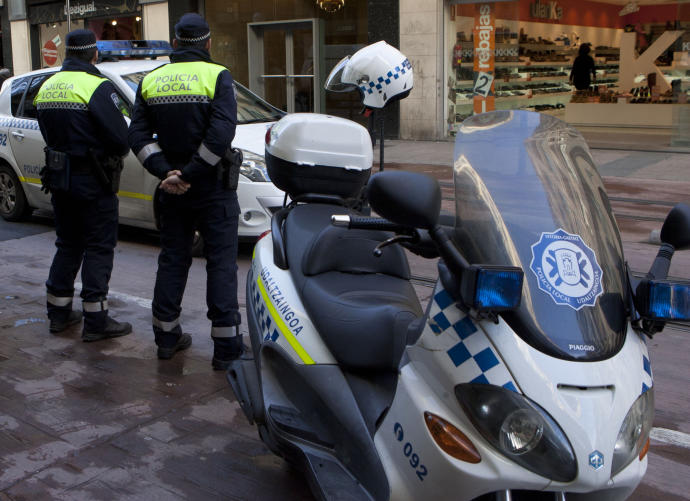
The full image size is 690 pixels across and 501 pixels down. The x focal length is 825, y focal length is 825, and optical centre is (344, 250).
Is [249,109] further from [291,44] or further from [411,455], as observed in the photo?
[291,44]

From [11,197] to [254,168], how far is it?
3.70 m

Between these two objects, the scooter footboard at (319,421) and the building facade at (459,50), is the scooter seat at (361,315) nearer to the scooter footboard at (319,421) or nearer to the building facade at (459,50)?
the scooter footboard at (319,421)

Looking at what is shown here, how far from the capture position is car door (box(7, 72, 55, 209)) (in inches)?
340

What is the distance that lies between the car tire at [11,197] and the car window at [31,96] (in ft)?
2.51

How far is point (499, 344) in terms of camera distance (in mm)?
2145

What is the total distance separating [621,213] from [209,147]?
6.29m

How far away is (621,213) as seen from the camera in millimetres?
9469

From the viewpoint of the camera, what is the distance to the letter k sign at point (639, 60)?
1747 cm

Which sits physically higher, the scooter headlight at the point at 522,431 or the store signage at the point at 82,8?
the store signage at the point at 82,8

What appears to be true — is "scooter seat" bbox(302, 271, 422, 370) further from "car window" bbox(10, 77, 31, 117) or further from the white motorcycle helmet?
"car window" bbox(10, 77, 31, 117)

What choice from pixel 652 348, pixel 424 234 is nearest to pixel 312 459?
pixel 424 234

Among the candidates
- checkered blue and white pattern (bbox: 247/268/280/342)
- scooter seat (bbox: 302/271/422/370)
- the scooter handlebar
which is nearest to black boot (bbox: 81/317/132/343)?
Answer: checkered blue and white pattern (bbox: 247/268/280/342)

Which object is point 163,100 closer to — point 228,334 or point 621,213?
point 228,334

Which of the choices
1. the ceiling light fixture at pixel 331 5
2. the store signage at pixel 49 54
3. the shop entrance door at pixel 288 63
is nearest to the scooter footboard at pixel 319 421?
the ceiling light fixture at pixel 331 5
